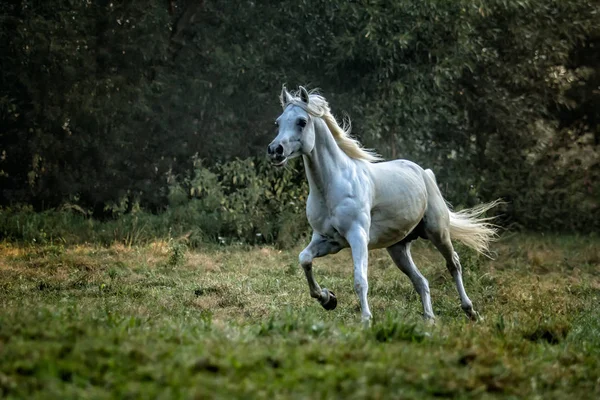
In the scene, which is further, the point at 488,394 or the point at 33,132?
the point at 33,132

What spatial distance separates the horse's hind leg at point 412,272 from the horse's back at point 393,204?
0.38m

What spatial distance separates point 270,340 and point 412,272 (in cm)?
358

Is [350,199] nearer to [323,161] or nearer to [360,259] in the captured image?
[323,161]

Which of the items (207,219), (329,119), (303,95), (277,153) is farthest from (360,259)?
(207,219)

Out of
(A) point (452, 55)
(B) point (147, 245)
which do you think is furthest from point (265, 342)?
(A) point (452, 55)

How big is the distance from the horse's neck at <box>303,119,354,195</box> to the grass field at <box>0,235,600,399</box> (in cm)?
131

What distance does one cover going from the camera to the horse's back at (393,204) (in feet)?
28.1

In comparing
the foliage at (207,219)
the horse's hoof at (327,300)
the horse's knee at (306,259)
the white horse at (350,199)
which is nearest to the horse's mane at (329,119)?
the white horse at (350,199)

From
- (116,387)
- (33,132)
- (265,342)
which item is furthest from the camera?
(33,132)

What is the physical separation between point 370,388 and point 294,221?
10294 millimetres

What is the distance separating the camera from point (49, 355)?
4.84m

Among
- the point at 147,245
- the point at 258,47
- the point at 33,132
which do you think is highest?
the point at 258,47

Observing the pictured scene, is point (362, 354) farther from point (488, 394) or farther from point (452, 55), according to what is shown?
point (452, 55)

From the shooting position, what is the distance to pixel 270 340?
18.8ft
